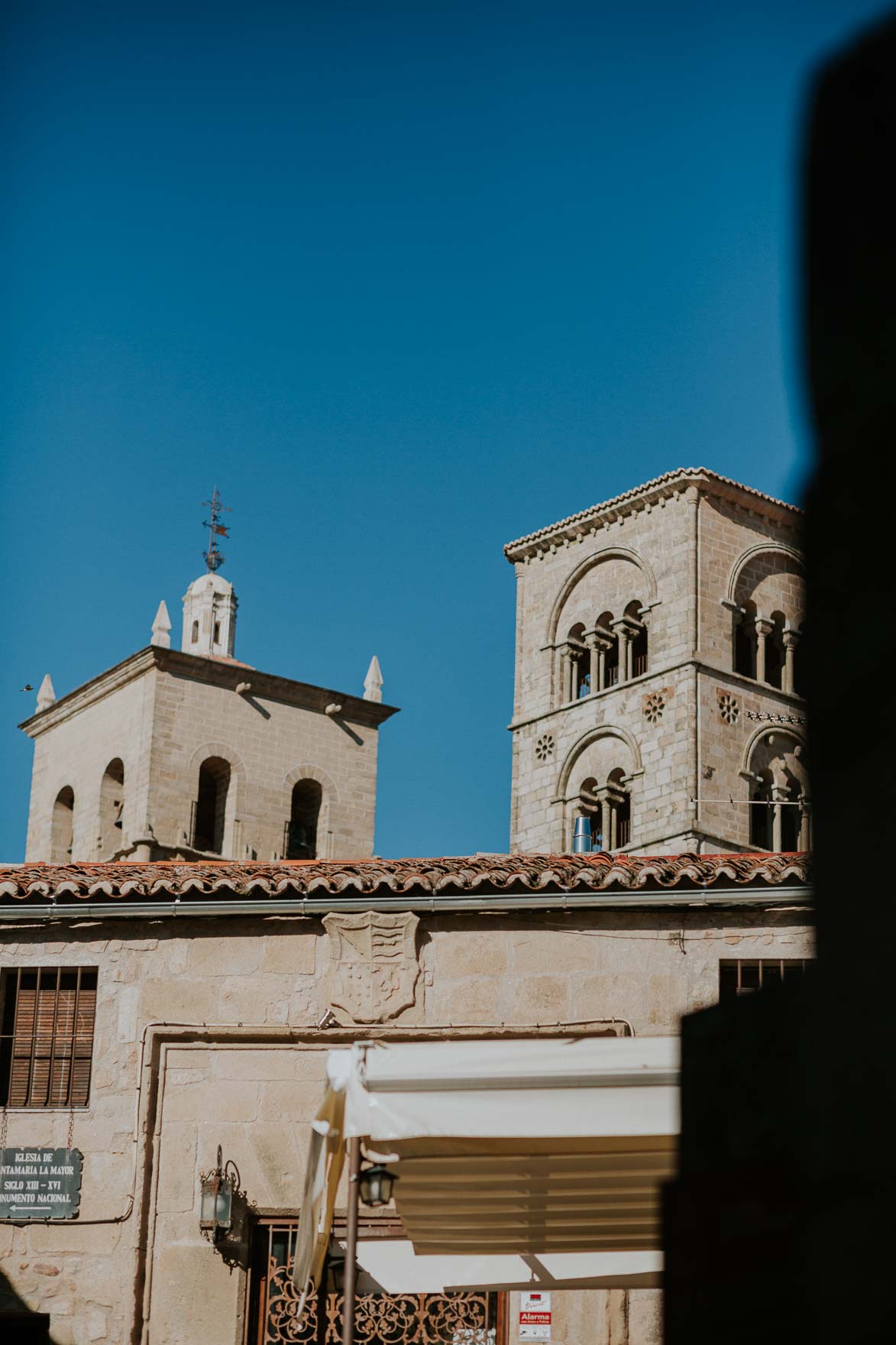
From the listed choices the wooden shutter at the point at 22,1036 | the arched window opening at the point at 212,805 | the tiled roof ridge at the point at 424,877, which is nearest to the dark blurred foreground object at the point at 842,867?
the tiled roof ridge at the point at 424,877

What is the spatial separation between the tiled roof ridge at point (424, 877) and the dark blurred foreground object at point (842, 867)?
11232 mm

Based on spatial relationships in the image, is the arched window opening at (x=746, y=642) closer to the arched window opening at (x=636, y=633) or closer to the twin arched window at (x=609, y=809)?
the arched window opening at (x=636, y=633)

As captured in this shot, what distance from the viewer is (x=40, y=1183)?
1370cm

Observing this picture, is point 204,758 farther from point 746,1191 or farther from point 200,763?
point 746,1191

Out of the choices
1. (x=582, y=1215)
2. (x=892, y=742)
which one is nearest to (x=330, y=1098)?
(x=582, y=1215)

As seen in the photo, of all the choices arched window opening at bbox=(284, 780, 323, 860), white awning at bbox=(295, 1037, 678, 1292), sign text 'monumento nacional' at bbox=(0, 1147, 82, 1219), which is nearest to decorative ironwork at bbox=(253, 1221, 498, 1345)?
sign text 'monumento nacional' at bbox=(0, 1147, 82, 1219)

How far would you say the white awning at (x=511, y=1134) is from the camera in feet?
20.6

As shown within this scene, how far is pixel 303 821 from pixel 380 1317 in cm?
4976

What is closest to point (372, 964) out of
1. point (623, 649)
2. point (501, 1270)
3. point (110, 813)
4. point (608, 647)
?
point (501, 1270)

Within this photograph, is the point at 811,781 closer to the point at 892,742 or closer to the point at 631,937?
the point at 892,742

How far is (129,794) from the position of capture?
58875mm

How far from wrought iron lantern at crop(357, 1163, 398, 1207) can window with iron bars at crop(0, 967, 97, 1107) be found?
7.88 m

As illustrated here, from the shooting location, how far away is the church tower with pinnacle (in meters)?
58.7

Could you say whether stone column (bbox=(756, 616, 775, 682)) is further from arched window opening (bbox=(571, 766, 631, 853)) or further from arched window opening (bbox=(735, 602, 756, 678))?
arched window opening (bbox=(571, 766, 631, 853))
